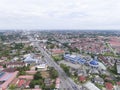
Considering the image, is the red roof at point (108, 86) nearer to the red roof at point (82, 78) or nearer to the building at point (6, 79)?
the red roof at point (82, 78)

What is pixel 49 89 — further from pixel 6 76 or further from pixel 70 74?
pixel 6 76

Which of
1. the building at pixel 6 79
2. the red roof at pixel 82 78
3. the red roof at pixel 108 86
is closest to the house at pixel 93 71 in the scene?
the red roof at pixel 82 78

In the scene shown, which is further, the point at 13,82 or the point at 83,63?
the point at 83,63

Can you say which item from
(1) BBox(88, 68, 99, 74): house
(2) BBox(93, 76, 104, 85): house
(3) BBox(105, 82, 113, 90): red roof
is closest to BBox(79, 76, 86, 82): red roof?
(2) BBox(93, 76, 104, 85): house

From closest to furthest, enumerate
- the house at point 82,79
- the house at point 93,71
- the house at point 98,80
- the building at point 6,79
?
the building at point 6,79, the house at point 98,80, the house at point 82,79, the house at point 93,71

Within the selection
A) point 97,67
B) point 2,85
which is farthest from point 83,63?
point 2,85

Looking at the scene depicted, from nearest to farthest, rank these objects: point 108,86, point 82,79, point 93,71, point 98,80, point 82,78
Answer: point 108,86 → point 98,80 → point 82,79 → point 82,78 → point 93,71

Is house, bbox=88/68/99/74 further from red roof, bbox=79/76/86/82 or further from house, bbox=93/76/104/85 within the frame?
house, bbox=93/76/104/85

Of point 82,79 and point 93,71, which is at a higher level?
point 82,79

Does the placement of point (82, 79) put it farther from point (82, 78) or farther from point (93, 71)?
point (93, 71)

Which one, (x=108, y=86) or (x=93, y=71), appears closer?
(x=108, y=86)

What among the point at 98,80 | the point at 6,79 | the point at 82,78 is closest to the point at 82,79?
the point at 82,78
